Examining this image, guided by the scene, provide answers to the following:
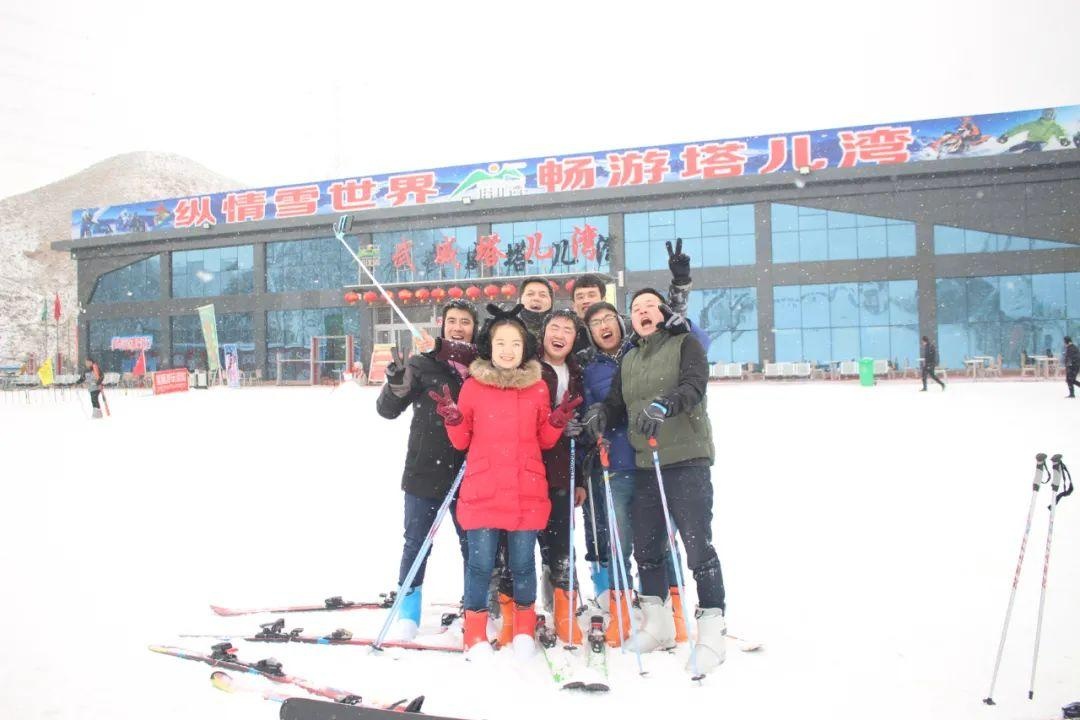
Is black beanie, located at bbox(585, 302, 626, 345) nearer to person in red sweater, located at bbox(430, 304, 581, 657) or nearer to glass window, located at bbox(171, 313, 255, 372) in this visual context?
person in red sweater, located at bbox(430, 304, 581, 657)

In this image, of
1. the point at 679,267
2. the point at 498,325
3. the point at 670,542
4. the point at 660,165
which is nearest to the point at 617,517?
the point at 670,542

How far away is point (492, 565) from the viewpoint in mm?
3361

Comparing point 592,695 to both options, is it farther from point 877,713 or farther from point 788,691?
point 877,713

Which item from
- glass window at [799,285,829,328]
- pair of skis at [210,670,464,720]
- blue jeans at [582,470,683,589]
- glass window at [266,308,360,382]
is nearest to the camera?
pair of skis at [210,670,464,720]

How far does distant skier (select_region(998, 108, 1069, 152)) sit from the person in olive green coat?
28.4 m

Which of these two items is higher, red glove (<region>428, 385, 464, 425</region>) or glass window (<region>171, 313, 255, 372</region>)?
glass window (<region>171, 313, 255, 372</region>)

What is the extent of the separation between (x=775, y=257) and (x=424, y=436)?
2616 cm

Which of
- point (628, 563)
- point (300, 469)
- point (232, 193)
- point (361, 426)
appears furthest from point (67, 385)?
point (628, 563)

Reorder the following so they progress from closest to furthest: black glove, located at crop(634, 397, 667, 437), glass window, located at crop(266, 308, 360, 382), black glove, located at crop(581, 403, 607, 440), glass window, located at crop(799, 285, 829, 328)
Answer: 1. black glove, located at crop(634, 397, 667, 437)
2. black glove, located at crop(581, 403, 607, 440)
3. glass window, located at crop(799, 285, 829, 328)
4. glass window, located at crop(266, 308, 360, 382)

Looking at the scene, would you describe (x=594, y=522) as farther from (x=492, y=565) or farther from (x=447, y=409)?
(x=447, y=409)

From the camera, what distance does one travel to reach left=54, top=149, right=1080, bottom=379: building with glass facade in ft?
83.0

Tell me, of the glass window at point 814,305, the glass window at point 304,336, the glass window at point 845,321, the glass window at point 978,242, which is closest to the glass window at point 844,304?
the glass window at point 845,321

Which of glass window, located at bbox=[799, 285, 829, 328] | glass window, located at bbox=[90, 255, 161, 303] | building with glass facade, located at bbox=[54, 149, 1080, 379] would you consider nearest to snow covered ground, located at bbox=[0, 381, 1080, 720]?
glass window, located at bbox=[799, 285, 829, 328]

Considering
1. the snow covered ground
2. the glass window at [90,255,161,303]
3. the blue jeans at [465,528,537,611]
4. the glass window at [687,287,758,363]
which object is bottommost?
the snow covered ground
